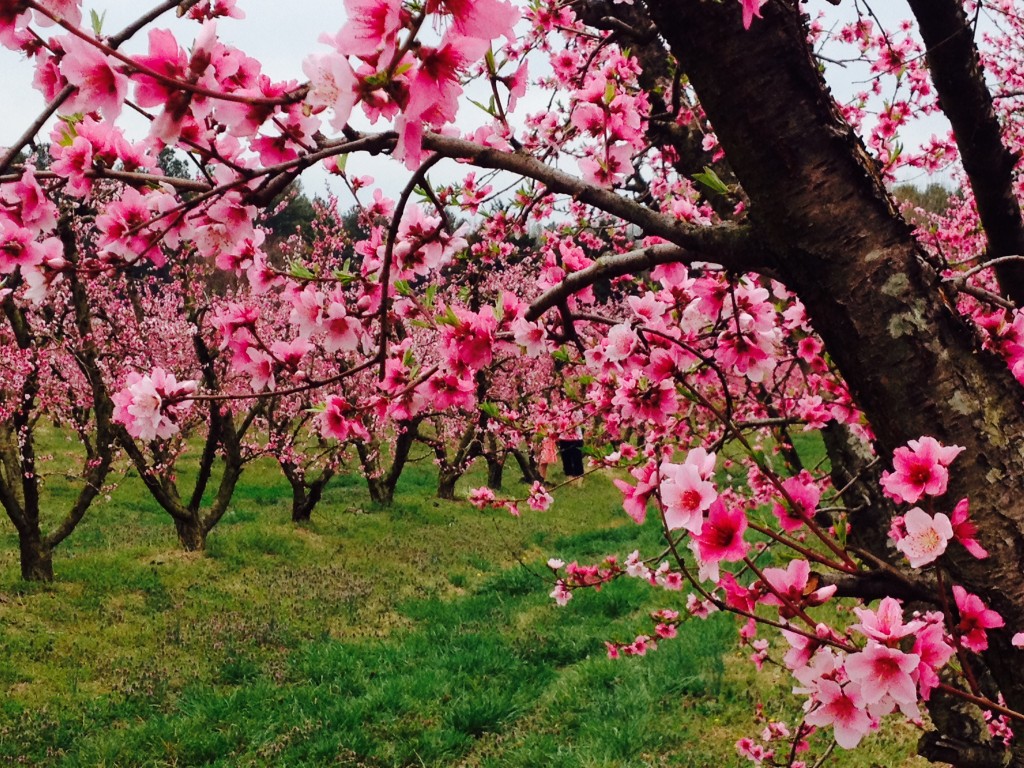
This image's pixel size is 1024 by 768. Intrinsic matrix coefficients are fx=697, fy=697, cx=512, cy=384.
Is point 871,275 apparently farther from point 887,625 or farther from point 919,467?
point 887,625

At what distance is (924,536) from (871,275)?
44 cm

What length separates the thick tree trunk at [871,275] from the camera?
1176mm

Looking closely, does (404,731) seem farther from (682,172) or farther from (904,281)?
(904,281)

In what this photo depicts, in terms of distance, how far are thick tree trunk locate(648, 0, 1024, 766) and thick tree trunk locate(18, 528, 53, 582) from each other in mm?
7764

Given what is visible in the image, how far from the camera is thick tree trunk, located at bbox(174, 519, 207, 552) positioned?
832 centimetres

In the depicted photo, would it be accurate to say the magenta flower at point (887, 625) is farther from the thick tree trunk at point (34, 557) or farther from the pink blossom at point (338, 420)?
the thick tree trunk at point (34, 557)

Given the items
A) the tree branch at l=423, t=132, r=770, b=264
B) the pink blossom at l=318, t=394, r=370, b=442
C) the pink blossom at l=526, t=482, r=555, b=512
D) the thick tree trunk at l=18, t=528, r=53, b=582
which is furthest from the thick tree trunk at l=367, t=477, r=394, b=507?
the tree branch at l=423, t=132, r=770, b=264

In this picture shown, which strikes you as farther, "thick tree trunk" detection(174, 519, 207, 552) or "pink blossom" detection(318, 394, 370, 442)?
"thick tree trunk" detection(174, 519, 207, 552)

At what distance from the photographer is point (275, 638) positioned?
19.6 ft

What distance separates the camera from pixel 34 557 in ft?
22.4

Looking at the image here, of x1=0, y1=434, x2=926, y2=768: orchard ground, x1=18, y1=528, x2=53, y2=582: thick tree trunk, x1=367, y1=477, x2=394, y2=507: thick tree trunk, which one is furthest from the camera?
x1=367, y1=477, x2=394, y2=507: thick tree trunk

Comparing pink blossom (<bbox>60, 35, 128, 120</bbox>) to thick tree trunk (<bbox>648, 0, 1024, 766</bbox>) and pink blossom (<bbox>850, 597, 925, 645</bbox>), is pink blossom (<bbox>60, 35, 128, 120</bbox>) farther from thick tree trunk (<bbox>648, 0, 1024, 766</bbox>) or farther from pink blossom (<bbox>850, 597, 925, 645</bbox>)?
pink blossom (<bbox>850, 597, 925, 645</bbox>)

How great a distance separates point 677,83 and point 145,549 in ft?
27.0

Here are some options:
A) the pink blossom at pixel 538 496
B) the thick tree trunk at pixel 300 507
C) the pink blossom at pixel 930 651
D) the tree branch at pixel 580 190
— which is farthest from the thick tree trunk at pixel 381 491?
the pink blossom at pixel 930 651
